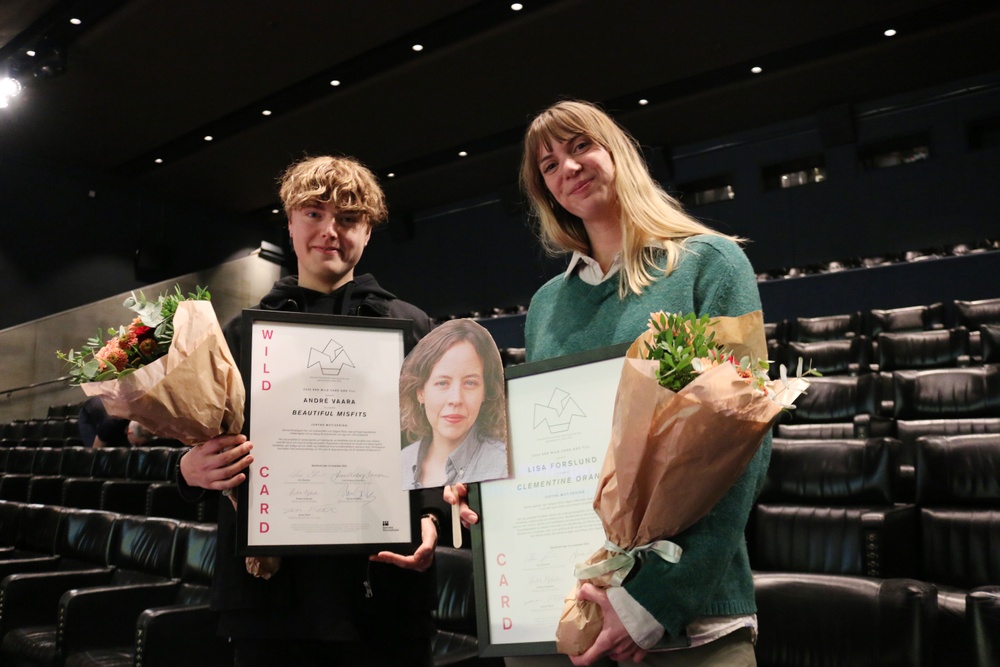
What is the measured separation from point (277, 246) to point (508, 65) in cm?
570

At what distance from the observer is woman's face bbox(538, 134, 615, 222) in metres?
1.19

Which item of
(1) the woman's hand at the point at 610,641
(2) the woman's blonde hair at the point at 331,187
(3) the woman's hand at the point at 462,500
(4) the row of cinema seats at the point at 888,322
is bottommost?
(1) the woman's hand at the point at 610,641

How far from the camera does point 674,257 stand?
108cm

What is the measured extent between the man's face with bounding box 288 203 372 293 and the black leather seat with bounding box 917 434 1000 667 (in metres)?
1.54

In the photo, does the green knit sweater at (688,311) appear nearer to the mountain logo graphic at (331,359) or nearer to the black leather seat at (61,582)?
the mountain logo graphic at (331,359)

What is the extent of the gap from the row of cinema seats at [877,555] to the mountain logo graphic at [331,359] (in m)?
1.04

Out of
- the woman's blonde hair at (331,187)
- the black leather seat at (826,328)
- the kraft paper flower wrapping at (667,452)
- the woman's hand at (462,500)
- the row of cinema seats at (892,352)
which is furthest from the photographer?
the black leather seat at (826,328)

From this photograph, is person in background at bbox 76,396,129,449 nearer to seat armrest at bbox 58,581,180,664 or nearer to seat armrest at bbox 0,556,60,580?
seat armrest at bbox 0,556,60,580

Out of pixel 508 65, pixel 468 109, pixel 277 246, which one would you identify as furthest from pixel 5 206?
pixel 508 65

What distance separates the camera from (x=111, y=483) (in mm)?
4168

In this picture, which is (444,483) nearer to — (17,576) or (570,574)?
(570,574)

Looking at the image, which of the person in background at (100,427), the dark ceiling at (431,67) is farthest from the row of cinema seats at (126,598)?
the dark ceiling at (431,67)

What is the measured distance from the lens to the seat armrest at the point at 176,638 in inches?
95.5

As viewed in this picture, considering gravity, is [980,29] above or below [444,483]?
above
